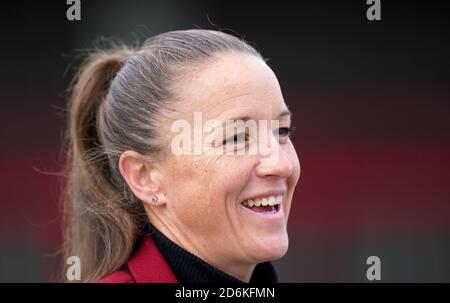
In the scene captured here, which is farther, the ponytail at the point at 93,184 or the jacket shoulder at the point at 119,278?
the ponytail at the point at 93,184

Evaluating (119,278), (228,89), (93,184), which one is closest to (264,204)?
(228,89)

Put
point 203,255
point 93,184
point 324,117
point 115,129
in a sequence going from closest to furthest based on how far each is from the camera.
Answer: point 203,255
point 115,129
point 93,184
point 324,117

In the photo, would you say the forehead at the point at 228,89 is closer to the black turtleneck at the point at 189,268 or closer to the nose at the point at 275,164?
the nose at the point at 275,164

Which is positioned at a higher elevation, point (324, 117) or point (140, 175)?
point (324, 117)

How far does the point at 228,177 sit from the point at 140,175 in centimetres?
36

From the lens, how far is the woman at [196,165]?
209 centimetres

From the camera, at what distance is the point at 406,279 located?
4617mm

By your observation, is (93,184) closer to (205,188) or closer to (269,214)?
(205,188)

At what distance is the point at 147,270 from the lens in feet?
6.99

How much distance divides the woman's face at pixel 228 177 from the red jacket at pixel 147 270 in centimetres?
11

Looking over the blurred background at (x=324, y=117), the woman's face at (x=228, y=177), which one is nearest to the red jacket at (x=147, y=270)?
the woman's face at (x=228, y=177)

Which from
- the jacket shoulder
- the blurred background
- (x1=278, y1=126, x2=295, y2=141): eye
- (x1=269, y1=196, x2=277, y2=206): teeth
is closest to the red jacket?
the jacket shoulder

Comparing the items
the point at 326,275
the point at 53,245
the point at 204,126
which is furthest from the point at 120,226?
the point at 326,275
